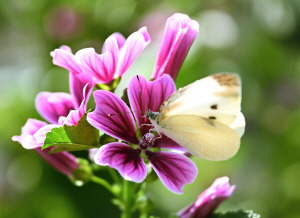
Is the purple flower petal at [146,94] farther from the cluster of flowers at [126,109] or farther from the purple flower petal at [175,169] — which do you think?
the purple flower petal at [175,169]

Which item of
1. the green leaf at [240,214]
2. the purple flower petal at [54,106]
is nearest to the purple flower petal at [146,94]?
the purple flower petal at [54,106]

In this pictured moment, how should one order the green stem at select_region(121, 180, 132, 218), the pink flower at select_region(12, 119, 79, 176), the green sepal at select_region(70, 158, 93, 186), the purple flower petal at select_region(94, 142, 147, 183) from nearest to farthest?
the purple flower petal at select_region(94, 142, 147, 183) → the pink flower at select_region(12, 119, 79, 176) → the green stem at select_region(121, 180, 132, 218) → the green sepal at select_region(70, 158, 93, 186)

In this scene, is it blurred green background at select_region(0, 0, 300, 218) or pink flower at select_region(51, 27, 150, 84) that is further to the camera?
blurred green background at select_region(0, 0, 300, 218)

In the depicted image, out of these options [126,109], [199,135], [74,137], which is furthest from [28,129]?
[199,135]

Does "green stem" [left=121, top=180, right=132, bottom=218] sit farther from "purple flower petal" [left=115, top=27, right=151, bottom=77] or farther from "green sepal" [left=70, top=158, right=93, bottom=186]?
"purple flower petal" [left=115, top=27, right=151, bottom=77]

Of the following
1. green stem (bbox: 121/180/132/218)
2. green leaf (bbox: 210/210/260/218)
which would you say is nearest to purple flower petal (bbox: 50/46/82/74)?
green stem (bbox: 121/180/132/218)

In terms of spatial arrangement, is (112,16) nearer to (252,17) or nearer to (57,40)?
(57,40)

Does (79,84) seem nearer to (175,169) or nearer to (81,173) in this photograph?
(81,173)

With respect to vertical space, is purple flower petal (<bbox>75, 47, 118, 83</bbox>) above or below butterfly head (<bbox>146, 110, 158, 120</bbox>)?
above
